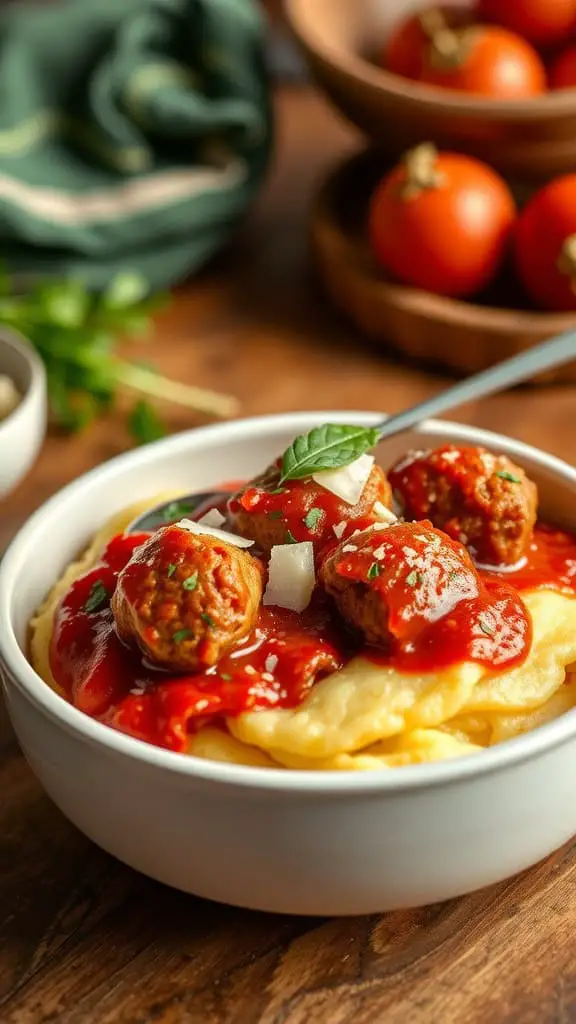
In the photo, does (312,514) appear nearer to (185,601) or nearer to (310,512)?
(310,512)

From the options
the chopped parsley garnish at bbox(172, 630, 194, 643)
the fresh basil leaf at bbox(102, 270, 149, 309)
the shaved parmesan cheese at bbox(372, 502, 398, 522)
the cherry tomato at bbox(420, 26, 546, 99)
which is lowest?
the fresh basil leaf at bbox(102, 270, 149, 309)

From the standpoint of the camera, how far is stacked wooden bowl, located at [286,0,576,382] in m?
3.83

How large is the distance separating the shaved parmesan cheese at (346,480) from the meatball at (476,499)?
0.57 feet

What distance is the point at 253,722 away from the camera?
2.01 m

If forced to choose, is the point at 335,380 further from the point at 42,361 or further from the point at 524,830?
the point at 524,830

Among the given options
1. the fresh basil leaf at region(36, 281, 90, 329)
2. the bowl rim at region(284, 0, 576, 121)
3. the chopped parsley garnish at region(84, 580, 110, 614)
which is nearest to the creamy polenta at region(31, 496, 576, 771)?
the chopped parsley garnish at region(84, 580, 110, 614)

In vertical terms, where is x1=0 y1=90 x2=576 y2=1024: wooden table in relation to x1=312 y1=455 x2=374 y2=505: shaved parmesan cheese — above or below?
below

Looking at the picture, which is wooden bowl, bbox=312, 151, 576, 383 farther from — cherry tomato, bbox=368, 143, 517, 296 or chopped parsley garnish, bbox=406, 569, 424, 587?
chopped parsley garnish, bbox=406, 569, 424, 587

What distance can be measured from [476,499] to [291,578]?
0.42m

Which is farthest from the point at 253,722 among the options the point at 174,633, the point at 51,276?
the point at 51,276

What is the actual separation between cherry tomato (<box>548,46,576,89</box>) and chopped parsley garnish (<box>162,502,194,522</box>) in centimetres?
248

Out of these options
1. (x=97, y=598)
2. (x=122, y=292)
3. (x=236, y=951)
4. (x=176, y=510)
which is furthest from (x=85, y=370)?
(x=236, y=951)

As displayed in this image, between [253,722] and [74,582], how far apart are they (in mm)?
561

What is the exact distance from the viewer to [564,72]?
4336mm
